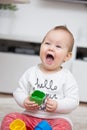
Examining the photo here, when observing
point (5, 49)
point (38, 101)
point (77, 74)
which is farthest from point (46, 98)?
point (5, 49)

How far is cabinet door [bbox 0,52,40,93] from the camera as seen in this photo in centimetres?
267

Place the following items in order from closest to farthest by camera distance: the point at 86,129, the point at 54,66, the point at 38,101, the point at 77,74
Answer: the point at 38,101 < the point at 54,66 < the point at 86,129 < the point at 77,74

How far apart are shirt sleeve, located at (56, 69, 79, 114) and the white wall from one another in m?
1.62

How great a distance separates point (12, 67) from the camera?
269 cm

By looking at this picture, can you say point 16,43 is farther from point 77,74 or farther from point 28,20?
point 77,74

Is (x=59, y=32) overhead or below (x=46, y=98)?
overhead

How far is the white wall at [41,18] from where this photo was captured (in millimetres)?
2953

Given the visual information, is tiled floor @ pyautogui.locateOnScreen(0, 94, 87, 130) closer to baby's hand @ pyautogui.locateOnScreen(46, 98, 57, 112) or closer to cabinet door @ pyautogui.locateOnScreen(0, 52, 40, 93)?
cabinet door @ pyautogui.locateOnScreen(0, 52, 40, 93)

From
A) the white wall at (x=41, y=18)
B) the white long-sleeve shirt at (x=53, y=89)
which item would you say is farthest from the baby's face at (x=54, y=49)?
the white wall at (x=41, y=18)

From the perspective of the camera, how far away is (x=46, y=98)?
4.28ft

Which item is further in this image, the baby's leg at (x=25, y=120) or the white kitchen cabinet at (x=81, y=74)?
the white kitchen cabinet at (x=81, y=74)

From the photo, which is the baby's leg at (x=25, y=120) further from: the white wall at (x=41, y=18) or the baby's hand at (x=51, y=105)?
the white wall at (x=41, y=18)

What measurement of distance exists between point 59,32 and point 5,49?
1.58m

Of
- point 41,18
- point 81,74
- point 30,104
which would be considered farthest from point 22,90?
point 41,18
